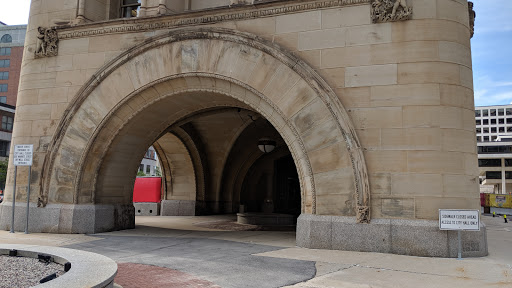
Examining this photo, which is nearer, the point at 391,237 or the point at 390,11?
the point at 391,237

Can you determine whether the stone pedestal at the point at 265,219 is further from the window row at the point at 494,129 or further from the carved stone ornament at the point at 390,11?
the window row at the point at 494,129

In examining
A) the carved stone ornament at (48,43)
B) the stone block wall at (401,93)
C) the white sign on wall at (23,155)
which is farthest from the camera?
the carved stone ornament at (48,43)

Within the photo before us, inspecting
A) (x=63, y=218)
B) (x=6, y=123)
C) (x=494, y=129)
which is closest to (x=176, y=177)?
(x=63, y=218)

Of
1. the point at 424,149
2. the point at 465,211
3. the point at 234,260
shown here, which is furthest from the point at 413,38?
the point at 234,260

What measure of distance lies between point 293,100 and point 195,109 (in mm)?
5002

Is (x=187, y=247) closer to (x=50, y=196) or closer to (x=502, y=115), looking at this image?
(x=50, y=196)

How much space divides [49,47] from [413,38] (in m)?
11.5

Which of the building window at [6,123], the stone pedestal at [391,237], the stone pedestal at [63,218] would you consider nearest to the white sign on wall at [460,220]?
the stone pedestal at [391,237]

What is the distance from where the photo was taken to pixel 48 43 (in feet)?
46.5

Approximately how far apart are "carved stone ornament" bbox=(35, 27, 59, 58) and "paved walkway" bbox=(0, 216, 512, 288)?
20.1 feet

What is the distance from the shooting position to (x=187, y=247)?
1045 centimetres

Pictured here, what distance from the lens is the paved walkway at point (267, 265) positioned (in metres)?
6.68

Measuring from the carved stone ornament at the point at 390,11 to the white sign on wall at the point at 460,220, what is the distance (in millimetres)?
4784

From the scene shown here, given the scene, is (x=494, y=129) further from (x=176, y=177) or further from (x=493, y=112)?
(x=176, y=177)
